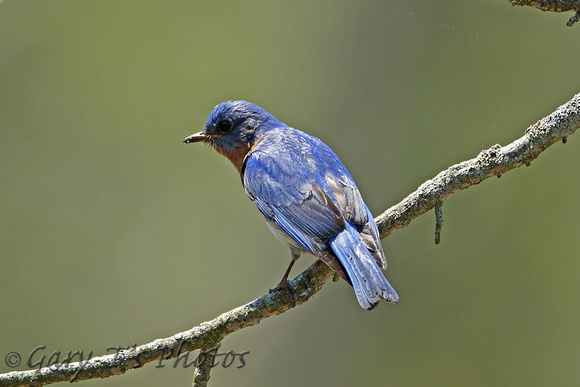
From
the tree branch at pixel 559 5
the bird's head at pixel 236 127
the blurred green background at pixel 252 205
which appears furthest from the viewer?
the blurred green background at pixel 252 205

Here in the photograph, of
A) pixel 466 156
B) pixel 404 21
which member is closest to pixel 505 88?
pixel 466 156

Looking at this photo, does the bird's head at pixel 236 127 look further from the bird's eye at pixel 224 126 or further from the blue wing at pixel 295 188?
the blue wing at pixel 295 188

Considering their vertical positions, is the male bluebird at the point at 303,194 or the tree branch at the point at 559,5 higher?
the tree branch at the point at 559,5

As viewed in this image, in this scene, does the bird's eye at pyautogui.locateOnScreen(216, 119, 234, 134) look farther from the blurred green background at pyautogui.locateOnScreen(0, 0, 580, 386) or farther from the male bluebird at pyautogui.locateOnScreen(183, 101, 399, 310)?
the blurred green background at pyautogui.locateOnScreen(0, 0, 580, 386)

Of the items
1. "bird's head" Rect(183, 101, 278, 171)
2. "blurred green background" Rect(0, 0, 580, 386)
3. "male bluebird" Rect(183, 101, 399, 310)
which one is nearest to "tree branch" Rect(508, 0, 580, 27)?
"male bluebird" Rect(183, 101, 399, 310)

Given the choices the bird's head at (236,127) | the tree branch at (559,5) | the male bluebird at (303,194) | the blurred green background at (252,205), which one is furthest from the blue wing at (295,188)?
the blurred green background at (252,205)

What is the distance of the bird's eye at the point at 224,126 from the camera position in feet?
13.9

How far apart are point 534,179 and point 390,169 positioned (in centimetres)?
147

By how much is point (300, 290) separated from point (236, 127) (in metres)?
1.43

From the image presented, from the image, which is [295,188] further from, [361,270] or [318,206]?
[361,270]

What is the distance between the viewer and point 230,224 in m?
6.69

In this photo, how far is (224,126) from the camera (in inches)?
168

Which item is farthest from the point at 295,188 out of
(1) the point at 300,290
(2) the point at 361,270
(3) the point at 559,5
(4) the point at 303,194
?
(3) the point at 559,5

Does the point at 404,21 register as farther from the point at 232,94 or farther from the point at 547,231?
the point at 547,231
